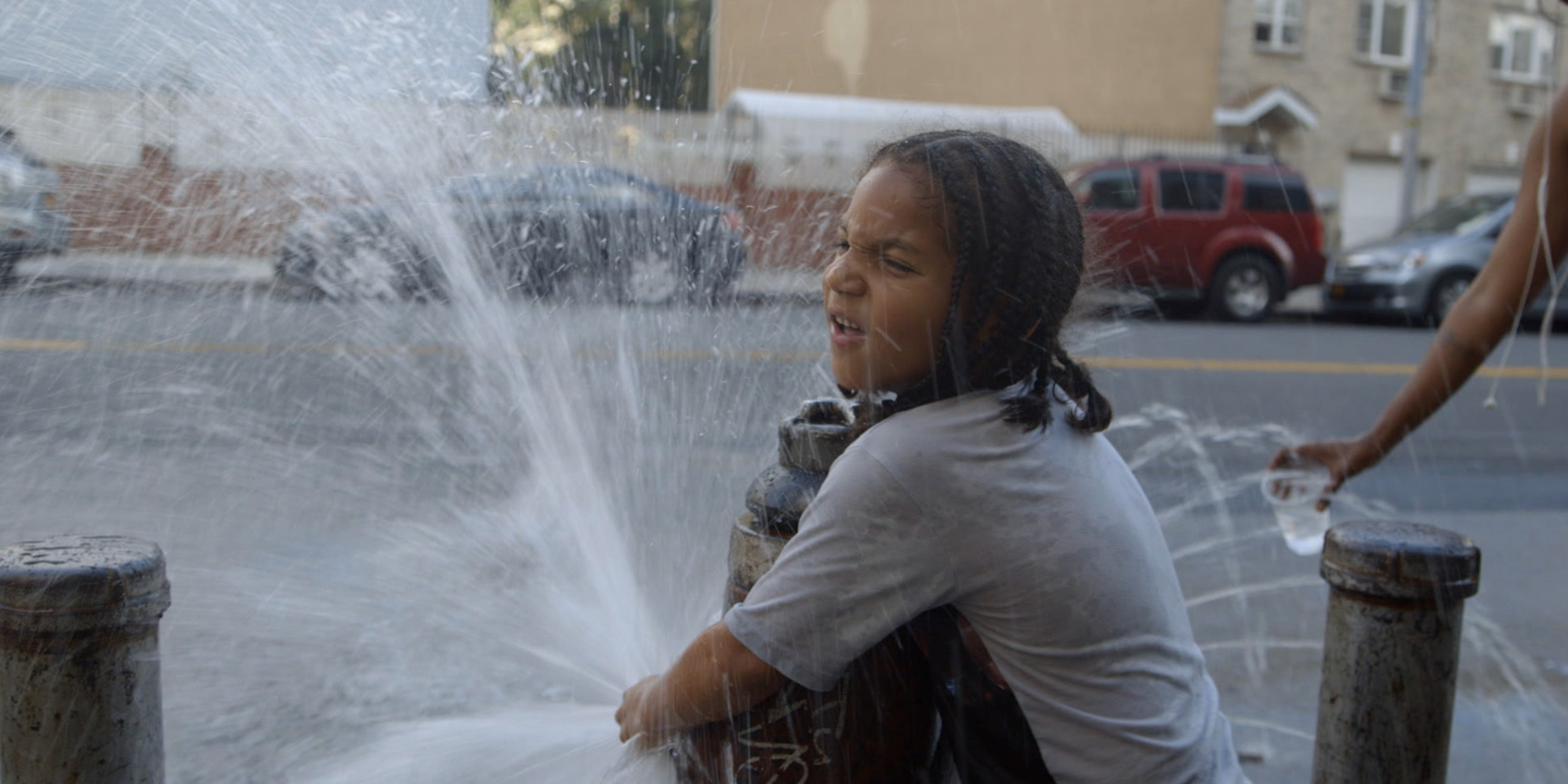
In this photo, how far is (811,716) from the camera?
1684 mm

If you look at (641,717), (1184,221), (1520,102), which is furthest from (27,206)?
(1520,102)

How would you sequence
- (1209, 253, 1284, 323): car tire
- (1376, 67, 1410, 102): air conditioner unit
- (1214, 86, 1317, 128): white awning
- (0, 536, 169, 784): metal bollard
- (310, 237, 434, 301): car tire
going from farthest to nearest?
(1376, 67, 1410, 102): air conditioner unit, (1214, 86, 1317, 128): white awning, (1209, 253, 1284, 323): car tire, (310, 237, 434, 301): car tire, (0, 536, 169, 784): metal bollard

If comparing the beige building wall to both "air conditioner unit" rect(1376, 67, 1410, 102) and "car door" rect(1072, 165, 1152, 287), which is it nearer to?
"air conditioner unit" rect(1376, 67, 1410, 102)

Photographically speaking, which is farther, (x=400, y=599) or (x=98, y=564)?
(x=400, y=599)

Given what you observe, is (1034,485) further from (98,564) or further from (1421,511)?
(1421,511)

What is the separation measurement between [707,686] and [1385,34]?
93.2 ft

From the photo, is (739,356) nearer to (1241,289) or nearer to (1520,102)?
(1241,289)

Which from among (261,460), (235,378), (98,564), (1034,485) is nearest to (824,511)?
(1034,485)

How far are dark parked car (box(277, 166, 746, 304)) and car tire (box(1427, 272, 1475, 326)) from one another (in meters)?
13.1

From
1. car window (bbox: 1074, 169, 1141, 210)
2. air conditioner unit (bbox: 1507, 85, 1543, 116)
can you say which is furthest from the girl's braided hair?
air conditioner unit (bbox: 1507, 85, 1543, 116)

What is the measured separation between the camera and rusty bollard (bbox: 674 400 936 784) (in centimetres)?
169

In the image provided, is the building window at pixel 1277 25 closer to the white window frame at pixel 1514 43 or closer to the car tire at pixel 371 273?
the white window frame at pixel 1514 43

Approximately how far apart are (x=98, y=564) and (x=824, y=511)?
1.13 metres

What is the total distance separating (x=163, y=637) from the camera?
11.0 ft
